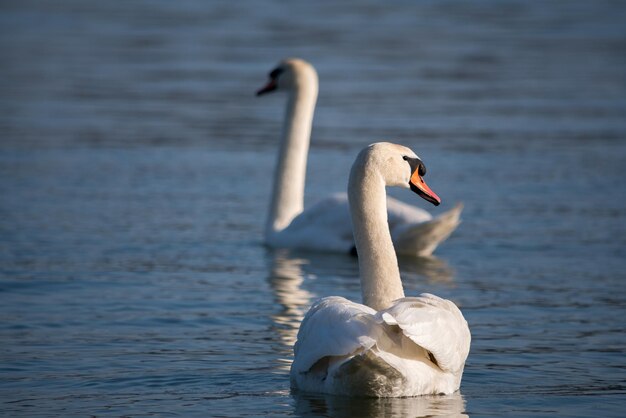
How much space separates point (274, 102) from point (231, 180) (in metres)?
6.79

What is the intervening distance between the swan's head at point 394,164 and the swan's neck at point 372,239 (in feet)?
0.12

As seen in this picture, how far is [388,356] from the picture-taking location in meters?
6.49

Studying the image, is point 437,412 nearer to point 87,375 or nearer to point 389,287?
point 389,287

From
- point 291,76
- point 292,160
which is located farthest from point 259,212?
point 291,76

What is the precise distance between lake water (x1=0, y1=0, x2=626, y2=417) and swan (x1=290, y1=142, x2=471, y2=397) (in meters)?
0.14

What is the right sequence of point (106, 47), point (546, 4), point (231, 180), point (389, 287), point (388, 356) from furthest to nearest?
point (546, 4), point (106, 47), point (231, 180), point (389, 287), point (388, 356)

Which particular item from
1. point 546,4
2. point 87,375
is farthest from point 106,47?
point 87,375

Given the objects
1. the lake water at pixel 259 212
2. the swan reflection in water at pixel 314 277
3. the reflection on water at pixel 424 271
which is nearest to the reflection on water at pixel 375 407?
the lake water at pixel 259 212

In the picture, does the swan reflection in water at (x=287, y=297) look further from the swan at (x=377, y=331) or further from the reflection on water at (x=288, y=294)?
the swan at (x=377, y=331)

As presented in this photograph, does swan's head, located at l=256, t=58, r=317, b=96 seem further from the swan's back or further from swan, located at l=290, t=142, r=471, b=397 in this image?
the swan's back

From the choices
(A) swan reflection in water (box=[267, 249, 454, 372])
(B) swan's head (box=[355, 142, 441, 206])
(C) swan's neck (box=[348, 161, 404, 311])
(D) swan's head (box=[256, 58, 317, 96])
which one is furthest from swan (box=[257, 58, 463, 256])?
(C) swan's neck (box=[348, 161, 404, 311])

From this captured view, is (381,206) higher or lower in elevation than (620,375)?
higher

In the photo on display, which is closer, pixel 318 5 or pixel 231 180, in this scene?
pixel 231 180

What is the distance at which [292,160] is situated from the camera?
1315cm
